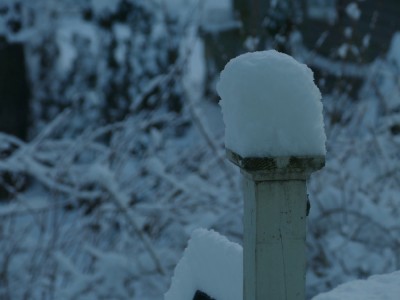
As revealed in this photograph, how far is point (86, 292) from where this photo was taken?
3828 mm

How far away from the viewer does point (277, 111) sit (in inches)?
45.5

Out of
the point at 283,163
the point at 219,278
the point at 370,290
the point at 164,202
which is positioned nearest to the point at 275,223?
the point at 283,163

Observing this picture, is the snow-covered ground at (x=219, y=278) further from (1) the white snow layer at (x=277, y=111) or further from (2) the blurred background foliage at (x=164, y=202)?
(2) the blurred background foliage at (x=164, y=202)

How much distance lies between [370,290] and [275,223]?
70cm

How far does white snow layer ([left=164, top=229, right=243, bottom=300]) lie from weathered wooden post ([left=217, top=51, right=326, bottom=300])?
0.28 metres

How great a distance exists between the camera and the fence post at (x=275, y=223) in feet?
3.82

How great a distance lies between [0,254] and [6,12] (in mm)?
4610

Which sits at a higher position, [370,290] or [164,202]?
[370,290]

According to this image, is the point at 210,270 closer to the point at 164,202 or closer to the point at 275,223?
the point at 275,223

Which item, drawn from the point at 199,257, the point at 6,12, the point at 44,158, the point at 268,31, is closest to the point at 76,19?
the point at 6,12

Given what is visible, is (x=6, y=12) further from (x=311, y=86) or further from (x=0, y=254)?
(x=311, y=86)

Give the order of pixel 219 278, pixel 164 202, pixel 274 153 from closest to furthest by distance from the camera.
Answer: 1. pixel 274 153
2. pixel 219 278
3. pixel 164 202

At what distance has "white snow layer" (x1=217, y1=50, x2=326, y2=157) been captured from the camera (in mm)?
1153

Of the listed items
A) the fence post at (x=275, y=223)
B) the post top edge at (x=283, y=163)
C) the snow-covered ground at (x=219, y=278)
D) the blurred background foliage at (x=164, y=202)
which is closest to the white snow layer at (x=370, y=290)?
the snow-covered ground at (x=219, y=278)
